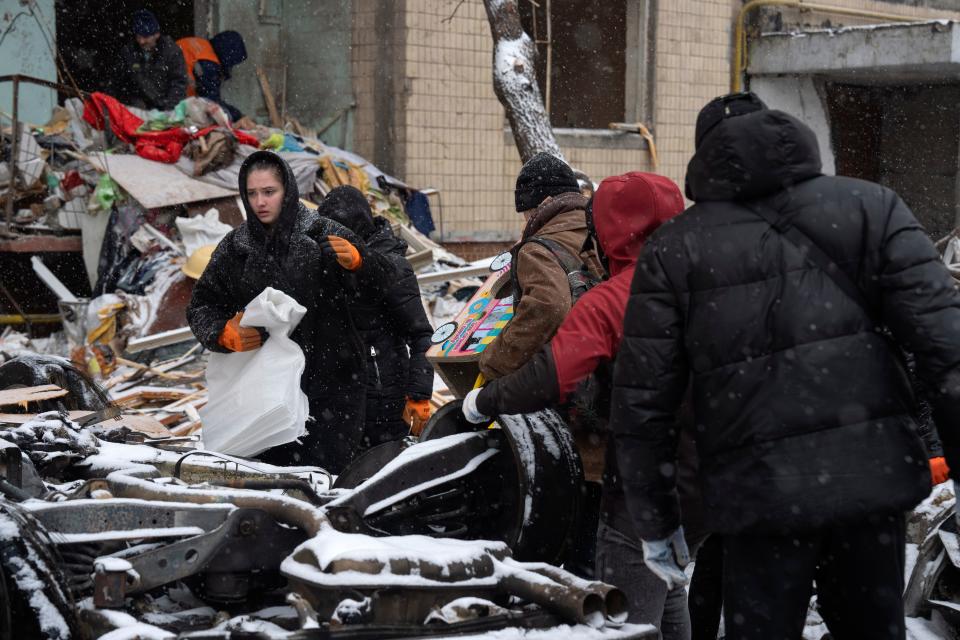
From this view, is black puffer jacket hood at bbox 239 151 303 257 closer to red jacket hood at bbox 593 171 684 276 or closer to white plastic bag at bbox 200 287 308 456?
white plastic bag at bbox 200 287 308 456

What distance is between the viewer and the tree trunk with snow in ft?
32.8

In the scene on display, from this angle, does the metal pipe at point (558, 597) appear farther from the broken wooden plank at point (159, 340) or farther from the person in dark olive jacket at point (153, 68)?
the person in dark olive jacket at point (153, 68)

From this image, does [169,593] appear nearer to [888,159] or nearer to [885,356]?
[885,356]

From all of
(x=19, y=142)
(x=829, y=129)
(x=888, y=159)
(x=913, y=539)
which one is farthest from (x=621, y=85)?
(x=913, y=539)

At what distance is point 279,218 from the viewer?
Result: 4.92 meters

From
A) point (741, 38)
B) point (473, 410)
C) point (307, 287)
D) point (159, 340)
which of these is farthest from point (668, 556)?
point (741, 38)

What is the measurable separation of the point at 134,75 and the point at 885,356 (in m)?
11.2

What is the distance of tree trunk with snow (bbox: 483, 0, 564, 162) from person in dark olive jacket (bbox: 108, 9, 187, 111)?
13.9 feet

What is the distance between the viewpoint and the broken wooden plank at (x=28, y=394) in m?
4.71

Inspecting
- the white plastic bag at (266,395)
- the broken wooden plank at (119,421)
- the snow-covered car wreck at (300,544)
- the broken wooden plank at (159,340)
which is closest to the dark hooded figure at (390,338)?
the white plastic bag at (266,395)

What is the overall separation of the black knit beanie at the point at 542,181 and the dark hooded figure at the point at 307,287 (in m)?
0.75

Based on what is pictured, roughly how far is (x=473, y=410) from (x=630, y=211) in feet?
2.55

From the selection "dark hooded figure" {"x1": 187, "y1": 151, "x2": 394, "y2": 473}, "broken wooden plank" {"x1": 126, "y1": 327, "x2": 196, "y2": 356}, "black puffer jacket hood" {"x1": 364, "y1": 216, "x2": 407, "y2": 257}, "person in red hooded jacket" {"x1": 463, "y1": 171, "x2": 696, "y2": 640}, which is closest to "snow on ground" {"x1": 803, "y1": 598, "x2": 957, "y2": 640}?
"person in red hooded jacket" {"x1": 463, "y1": 171, "x2": 696, "y2": 640}

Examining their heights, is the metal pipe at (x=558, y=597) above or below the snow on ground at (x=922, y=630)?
above
